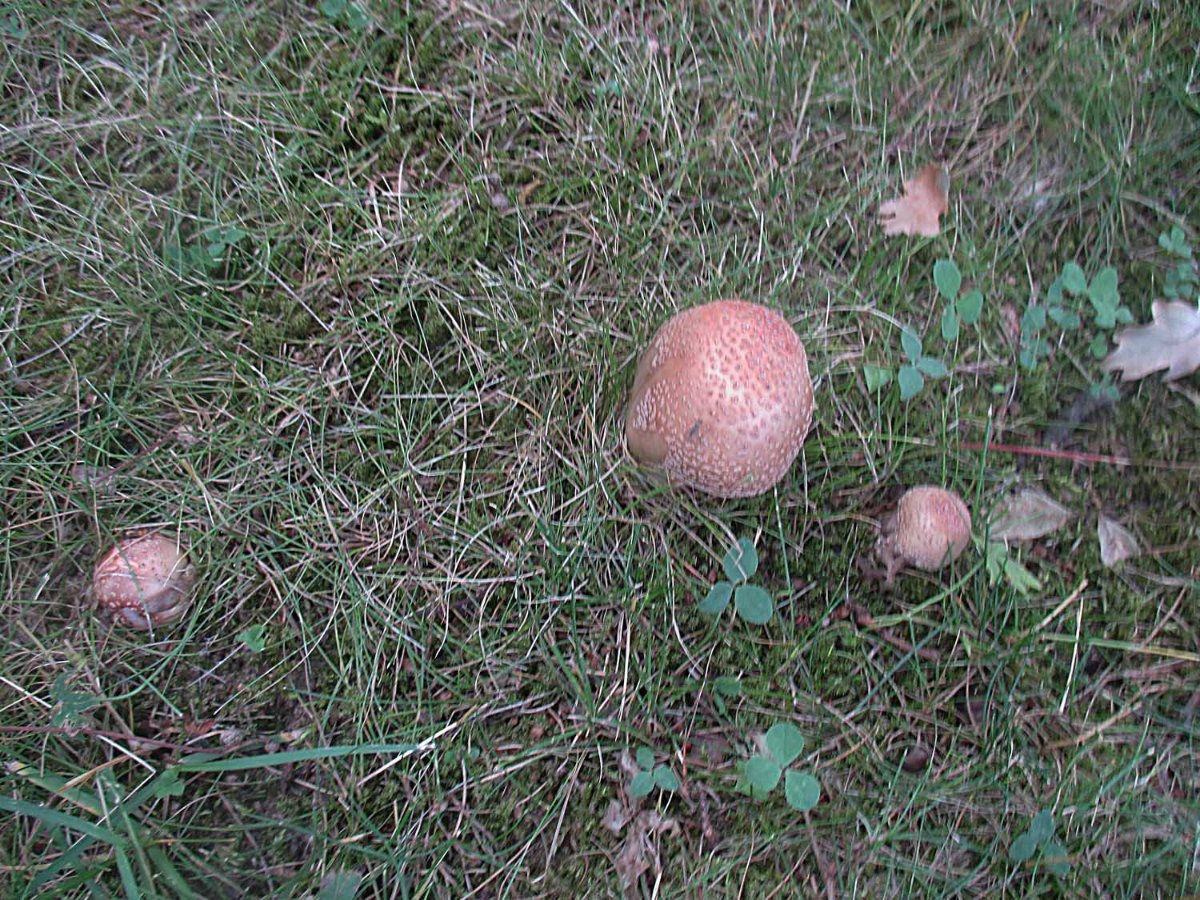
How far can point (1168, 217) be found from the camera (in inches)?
106

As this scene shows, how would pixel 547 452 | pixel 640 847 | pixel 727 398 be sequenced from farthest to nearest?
pixel 547 452, pixel 640 847, pixel 727 398

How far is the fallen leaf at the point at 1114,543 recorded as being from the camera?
2.45 meters

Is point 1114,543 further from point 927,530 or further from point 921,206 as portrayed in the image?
point 921,206

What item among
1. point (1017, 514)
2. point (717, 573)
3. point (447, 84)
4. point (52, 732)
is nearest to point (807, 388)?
point (717, 573)

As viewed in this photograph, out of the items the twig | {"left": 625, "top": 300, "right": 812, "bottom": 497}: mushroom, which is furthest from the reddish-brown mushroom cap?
{"left": 625, "top": 300, "right": 812, "bottom": 497}: mushroom

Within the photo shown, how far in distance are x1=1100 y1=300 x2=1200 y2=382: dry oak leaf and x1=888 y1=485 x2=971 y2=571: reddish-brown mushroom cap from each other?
2.72ft

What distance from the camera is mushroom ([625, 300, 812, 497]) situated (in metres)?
2.00

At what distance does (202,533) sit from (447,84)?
1.68m

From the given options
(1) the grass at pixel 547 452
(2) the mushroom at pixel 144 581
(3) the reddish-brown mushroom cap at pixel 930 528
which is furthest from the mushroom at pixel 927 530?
(2) the mushroom at pixel 144 581

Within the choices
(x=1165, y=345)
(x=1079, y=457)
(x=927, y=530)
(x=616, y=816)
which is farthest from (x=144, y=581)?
(x=1165, y=345)

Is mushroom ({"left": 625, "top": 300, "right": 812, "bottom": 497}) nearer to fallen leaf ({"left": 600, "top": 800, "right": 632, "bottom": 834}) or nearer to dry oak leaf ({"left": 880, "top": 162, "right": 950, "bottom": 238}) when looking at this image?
dry oak leaf ({"left": 880, "top": 162, "right": 950, "bottom": 238})

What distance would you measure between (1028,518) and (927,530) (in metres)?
0.46

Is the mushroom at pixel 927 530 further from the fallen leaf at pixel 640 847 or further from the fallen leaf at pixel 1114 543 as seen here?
the fallen leaf at pixel 640 847

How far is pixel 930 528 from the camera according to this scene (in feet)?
7.39
